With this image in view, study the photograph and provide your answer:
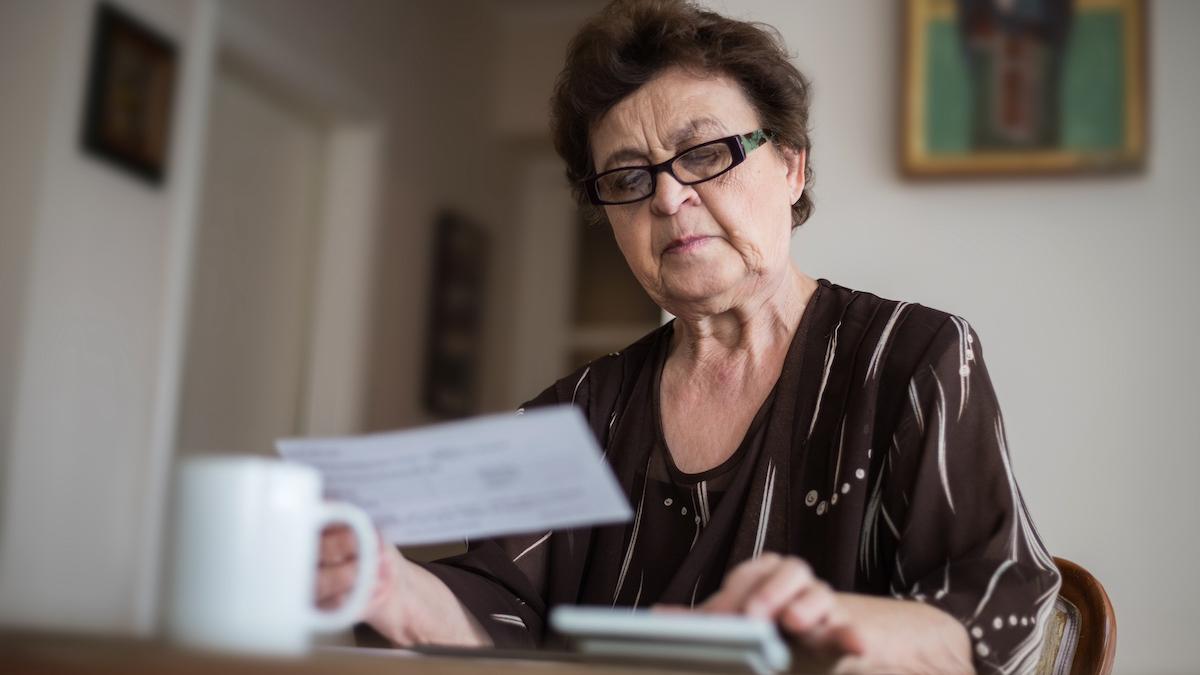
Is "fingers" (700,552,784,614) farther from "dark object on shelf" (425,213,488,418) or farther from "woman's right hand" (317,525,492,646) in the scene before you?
"dark object on shelf" (425,213,488,418)

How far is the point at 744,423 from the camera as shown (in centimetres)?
132

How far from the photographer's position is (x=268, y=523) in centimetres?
71

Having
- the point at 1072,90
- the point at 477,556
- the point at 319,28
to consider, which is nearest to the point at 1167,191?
the point at 1072,90

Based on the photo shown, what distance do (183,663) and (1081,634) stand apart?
0.93m

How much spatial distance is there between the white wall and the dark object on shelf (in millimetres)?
2658

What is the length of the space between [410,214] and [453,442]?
149 inches

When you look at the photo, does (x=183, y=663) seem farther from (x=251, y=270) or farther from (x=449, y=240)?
(x=449, y=240)

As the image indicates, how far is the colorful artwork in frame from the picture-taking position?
2.04 metres

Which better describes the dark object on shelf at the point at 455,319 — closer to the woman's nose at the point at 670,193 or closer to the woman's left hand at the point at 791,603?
the woman's nose at the point at 670,193

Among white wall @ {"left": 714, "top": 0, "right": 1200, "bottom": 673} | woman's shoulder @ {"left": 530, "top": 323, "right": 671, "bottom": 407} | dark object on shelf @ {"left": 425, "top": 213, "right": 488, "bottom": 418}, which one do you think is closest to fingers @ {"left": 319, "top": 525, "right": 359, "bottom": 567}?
woman's shoulder @ {"left": 530, "top": 323, "right": 671, "bottom": 407}

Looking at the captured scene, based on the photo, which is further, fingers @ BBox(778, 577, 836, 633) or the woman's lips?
the woman's lips

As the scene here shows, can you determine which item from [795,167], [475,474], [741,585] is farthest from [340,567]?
[795,167]

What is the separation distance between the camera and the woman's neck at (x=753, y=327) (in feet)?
4.56

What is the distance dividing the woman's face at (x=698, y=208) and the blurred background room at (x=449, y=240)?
469 millimetres
